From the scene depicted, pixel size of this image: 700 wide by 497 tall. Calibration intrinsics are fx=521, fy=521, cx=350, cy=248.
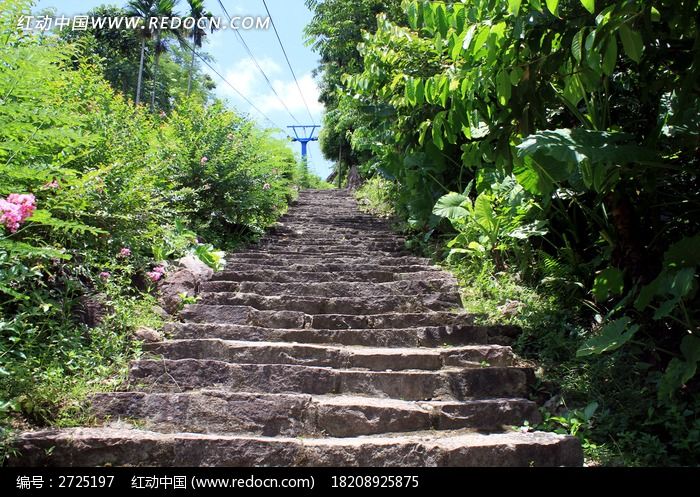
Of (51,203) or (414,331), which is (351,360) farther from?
(51,203)

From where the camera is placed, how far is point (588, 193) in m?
4.48

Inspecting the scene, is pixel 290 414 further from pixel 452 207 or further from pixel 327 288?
pixel 452 207

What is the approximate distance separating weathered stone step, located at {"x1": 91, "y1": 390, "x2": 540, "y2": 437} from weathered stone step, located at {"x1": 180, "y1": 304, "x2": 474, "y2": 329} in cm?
119

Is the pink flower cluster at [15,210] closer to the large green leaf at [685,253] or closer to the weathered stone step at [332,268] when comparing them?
the weathered stone step at [332,268]

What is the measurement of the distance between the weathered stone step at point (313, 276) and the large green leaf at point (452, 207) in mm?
661

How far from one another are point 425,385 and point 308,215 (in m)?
6.45

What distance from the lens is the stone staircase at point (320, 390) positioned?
2.79 meters

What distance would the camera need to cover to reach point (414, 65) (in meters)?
5.23

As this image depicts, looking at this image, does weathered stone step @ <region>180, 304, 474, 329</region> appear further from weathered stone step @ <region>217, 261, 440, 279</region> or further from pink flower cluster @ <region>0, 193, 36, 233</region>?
pink flower cluster @ <region>0, 193, 36, 233</region>

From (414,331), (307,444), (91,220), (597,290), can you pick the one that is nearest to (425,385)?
(414,331)

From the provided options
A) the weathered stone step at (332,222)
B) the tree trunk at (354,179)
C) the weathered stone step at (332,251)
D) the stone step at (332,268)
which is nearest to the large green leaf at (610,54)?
the stone step at (332,268)

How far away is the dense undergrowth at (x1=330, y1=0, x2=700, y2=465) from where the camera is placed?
2725 mm
